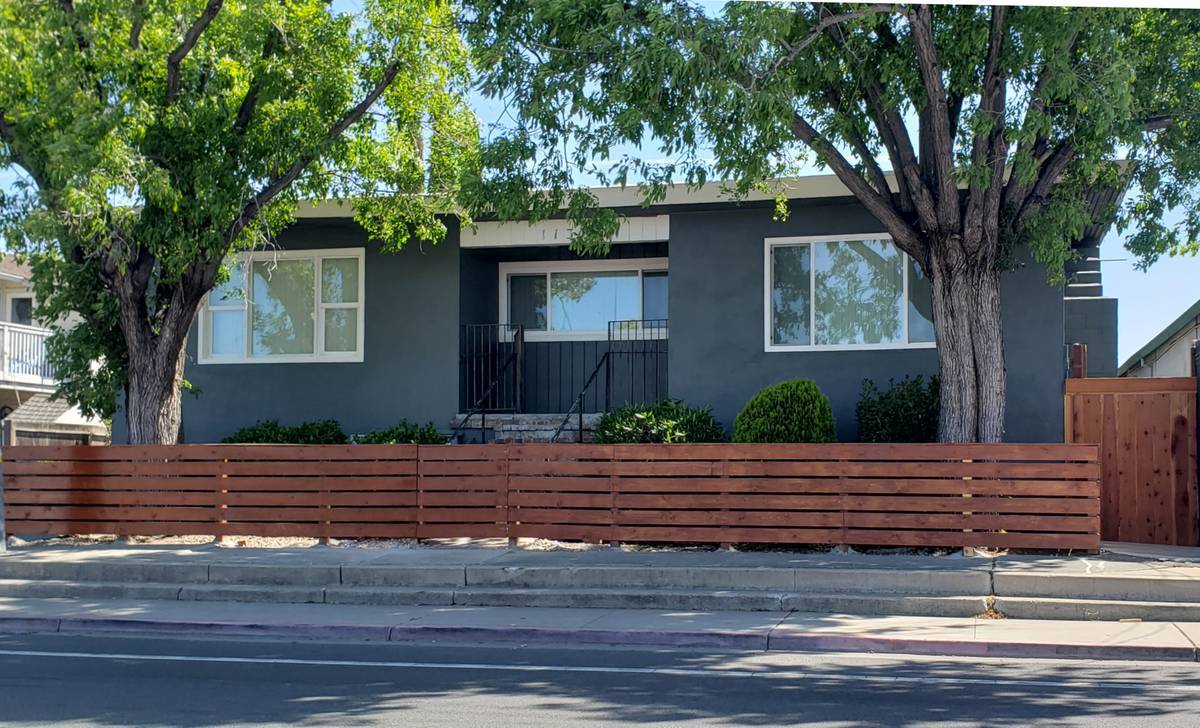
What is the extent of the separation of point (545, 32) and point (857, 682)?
7340 mm

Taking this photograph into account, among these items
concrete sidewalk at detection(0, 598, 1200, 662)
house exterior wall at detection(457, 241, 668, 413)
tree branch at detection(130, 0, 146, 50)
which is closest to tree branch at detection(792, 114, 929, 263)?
concrete sidewalk at detection(0, 598, 1200, 662)

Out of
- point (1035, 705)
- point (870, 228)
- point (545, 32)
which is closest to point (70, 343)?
point (545, 32)

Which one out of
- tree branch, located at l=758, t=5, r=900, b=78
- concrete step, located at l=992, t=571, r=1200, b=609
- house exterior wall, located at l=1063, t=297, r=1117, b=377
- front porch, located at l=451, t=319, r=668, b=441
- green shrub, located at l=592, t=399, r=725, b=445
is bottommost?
concrete step, located at l=992, t=571, r=1200, b=609

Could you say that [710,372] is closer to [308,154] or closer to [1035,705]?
[308,154]

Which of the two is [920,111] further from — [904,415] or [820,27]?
[904,415]

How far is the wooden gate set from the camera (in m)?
14.4

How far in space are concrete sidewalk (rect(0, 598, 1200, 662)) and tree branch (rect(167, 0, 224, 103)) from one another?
648 cm

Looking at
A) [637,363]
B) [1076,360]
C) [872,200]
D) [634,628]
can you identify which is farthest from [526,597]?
[1076,360]

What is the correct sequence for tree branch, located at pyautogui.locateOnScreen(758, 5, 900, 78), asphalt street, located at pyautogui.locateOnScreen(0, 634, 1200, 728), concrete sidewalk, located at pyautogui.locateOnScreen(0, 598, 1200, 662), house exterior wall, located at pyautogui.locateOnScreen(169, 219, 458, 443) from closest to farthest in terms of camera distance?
asphalt street, located at pyautogui.locateOnScreen(0, 634, 1200, 728) → concrete sidewalk, located at pyautogui.locateOnScreen(0, 598, 1200, 662) → tree branch, located at pyautogui.locateOnScreen(758, 5, 900, 78) → house exterior wall, located at pyautogui.locateOnScreen(169, 219, 458, 443)

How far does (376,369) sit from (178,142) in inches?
199

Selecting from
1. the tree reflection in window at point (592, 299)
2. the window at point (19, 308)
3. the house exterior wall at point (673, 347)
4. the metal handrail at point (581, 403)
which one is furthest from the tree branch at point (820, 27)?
the window at point (19, 308)

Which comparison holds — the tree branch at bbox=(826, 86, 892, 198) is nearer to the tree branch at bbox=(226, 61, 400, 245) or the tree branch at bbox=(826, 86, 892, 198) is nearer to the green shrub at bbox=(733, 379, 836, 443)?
the green shrub at bbox=(733, 379, 836, 443)

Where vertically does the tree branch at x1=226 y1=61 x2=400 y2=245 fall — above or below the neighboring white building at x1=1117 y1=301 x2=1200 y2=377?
above

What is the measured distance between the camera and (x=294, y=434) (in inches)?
704
